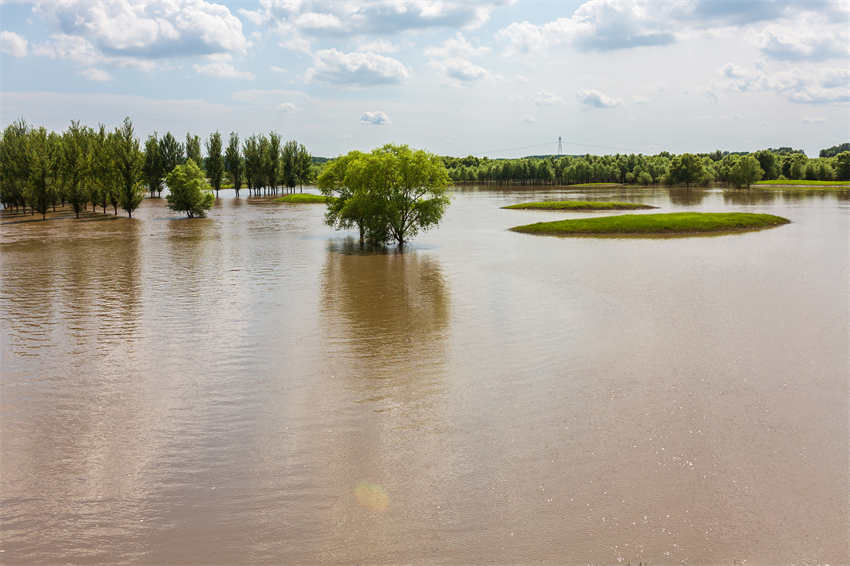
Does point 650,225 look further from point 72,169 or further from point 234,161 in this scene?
point 234,161

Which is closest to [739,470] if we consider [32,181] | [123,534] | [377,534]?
[377,534]

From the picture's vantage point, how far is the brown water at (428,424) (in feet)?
39.2

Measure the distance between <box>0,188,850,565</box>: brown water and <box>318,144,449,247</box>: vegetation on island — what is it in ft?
69.5

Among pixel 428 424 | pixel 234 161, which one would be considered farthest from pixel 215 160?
Result: pixel 428 424

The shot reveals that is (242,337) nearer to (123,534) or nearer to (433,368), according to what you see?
(433,368)

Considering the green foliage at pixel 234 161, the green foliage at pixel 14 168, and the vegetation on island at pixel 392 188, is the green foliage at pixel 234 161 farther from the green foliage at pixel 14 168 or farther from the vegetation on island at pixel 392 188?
the vegetation on island at pixel 392 188

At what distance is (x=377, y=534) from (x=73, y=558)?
18.1 feet

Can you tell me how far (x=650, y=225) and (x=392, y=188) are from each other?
1295 inches

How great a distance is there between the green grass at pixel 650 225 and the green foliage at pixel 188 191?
193ft

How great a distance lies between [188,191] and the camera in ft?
346

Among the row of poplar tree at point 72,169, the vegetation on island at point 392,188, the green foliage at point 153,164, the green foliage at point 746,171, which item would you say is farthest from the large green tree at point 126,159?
the green foliage at point 746,171

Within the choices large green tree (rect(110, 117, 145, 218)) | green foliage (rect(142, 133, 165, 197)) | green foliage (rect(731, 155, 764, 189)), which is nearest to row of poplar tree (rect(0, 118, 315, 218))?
large green tree (rect(110, 117, 145, 218))

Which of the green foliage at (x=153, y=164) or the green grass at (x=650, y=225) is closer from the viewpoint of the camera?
the green grass at (x=650, y=225)

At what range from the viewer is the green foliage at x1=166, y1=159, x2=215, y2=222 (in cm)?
10569
